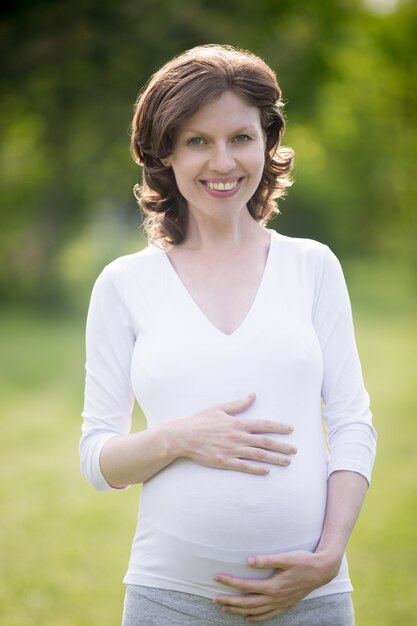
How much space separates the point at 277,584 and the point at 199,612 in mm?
210

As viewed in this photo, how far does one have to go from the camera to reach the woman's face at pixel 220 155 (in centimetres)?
237

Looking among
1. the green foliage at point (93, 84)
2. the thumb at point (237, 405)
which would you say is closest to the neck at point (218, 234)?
the thumb at point (237, 405)

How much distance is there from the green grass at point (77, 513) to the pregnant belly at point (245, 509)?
2313 mm

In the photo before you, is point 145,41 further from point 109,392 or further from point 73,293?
point 109,392

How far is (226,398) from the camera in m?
2.29

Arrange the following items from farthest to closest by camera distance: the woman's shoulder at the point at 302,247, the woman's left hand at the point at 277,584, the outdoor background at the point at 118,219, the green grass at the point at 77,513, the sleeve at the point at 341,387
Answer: the outdoor background at the point at 118,219, the green grass at the point at 77,513, the woman's shoulder at the point at 302,247, the sleeve at the point at 341,387, the woman's left hand at the point at 277,584

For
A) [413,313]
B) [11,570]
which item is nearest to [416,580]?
[11,570]

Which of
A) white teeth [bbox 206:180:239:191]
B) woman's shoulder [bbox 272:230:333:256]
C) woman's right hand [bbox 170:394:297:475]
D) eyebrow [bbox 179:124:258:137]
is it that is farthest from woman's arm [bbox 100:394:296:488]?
eyebrow [bbox 179:124:258:137]

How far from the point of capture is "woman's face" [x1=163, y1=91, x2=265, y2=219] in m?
2.37

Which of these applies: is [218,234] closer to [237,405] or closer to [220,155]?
[220,155]

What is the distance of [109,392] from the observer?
2.40 metres

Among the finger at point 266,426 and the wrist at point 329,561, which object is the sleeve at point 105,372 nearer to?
the finger at point 266,426

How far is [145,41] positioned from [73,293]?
15.3 ft

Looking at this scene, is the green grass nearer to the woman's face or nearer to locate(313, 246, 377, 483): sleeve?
locate(313, 246, 377, 483): sleeve
